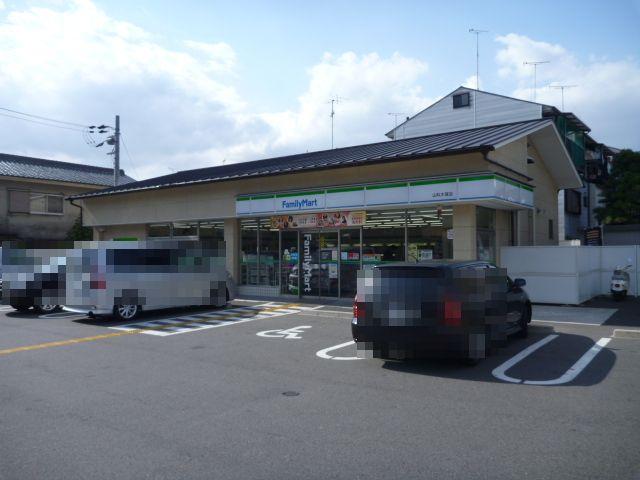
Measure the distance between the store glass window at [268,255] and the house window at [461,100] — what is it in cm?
2279

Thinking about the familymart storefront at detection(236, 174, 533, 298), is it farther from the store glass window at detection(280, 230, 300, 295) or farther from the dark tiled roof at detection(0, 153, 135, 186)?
the dark tiled roof at detection(0, 153, 135, 186)

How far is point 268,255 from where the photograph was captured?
676 inches

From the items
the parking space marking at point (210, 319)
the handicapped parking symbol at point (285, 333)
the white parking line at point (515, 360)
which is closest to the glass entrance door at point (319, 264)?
the parking space marking at point (210, 319)

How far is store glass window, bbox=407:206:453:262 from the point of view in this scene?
13.4 m

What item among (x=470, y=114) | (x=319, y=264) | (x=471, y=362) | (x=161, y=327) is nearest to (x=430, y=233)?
(x=319, y=264)

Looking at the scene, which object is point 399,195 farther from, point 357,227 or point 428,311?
point 428,311

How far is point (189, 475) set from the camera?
381cm

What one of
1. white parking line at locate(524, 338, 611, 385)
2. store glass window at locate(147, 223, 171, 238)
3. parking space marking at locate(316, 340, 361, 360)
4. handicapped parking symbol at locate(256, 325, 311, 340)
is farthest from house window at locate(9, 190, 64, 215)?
white parking line at locate(524, 338, 611, 385)

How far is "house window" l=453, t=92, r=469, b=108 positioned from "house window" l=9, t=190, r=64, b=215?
2658 centimetres

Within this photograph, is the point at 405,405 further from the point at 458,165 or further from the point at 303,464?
the point at 458,165

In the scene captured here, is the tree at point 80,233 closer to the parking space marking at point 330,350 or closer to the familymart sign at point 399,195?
the familymart sign at point 399,195

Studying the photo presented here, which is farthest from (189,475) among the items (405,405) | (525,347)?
(525,347)

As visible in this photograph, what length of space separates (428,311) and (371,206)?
24.3ft

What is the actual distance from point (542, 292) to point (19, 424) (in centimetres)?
1277
